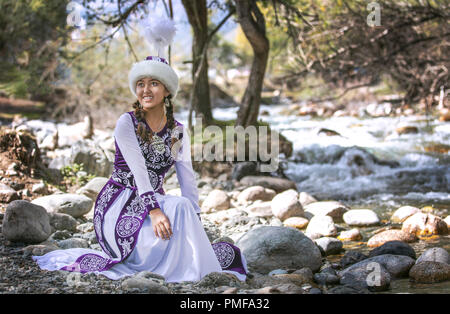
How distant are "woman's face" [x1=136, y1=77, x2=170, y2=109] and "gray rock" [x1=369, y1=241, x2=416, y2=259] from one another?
7.03 feet

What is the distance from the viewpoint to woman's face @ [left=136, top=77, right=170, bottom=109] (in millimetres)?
3107

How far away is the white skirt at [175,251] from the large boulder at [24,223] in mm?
1097

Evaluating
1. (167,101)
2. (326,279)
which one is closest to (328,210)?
(326,279)

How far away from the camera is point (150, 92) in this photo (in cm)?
311

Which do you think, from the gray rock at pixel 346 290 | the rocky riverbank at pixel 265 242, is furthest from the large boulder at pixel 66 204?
the gray rock at pixel 346 290

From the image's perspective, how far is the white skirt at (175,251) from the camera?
2885mm

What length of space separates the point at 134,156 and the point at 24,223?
52.0 inches

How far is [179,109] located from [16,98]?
18.5 feet

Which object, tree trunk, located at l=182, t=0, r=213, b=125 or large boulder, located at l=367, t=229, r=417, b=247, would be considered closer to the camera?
large boulder, located at l=367, t=229, r=417, b=247

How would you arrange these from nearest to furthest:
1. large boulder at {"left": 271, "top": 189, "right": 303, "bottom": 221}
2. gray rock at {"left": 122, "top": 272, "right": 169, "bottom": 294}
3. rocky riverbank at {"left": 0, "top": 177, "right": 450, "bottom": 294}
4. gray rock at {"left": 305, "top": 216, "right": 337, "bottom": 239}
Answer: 1. gray rock at {"left": 122, "top": 272, "right": 169, "bottom": 294}
2. rocky riverbank at {"left": 0, "top": 177, "right": 450, "bottom": 294}
3. gray rock at {"left": 305, "top": 216, "right": 337, "bottom": 239}
4. large boulder at {"left": 271, "top": 189, "right": 303, "bottom": 221}

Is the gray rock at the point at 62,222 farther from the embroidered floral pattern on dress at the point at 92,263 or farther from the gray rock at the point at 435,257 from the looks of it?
the gray rock at the point at 435,257

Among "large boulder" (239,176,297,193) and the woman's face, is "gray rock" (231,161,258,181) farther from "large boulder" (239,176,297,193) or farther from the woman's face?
the woman's face

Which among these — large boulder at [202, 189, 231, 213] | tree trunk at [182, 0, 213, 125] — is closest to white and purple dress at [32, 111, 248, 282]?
large boulder at [202, 189, 231, 213]
